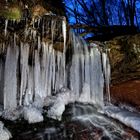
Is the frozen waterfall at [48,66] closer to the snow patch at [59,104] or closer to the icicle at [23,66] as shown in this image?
the icicle at [23,66]

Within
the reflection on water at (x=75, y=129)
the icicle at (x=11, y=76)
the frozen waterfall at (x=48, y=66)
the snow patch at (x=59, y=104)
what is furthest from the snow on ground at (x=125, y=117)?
the icicle at (x=11, y=76)

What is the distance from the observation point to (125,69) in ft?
23.4

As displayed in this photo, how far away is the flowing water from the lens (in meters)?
5.31

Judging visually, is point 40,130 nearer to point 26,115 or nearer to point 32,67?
point 26,115

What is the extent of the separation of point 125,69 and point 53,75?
2010mm

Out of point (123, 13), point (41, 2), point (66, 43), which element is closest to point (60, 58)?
point (66, 43)

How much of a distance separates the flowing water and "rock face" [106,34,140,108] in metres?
0.26

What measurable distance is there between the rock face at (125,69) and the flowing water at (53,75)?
264 millimetres

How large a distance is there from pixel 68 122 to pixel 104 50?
2355mm

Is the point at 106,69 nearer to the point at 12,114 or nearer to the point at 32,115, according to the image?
the point at 32,115

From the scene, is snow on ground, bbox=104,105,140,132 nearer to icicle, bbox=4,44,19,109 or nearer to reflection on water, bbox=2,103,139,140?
reflection on water, bbox=2,103,139,140

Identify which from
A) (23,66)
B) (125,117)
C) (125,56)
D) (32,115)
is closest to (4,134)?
(32,115)

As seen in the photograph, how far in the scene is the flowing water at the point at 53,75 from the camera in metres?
5.31

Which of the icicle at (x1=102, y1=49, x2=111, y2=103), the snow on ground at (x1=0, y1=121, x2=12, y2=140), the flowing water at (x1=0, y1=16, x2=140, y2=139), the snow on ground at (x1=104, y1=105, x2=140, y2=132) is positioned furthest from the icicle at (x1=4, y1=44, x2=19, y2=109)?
the icicle at (x1=102, y1=49, x2=111, y2=103)
